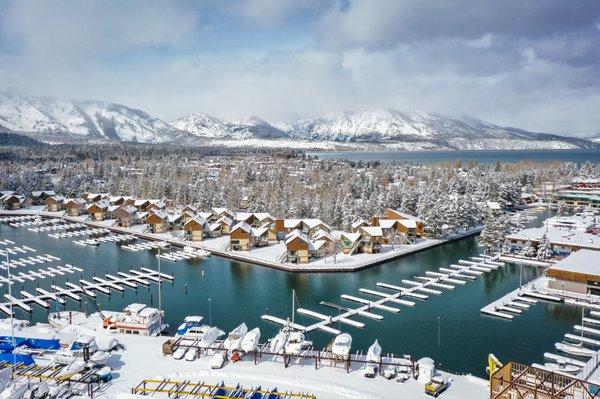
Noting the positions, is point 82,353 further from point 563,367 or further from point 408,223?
point 408,223

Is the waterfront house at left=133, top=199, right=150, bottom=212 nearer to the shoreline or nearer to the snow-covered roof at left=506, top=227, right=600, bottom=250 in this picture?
the shoreline

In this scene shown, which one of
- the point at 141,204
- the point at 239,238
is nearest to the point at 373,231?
the point at 239,238

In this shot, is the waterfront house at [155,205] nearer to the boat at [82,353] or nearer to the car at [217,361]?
the boat at [82,353]

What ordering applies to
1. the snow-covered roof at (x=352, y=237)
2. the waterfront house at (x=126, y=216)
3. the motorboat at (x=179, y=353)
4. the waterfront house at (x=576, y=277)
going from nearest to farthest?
the motorboat at (x=179, y=353) < the waterfront house at (x=576, y=277) < the snow-covered roof at (x=352, y=237) < the waterfront house at (x=126, y=216)

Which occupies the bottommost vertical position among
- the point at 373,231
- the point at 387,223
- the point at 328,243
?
the point at 328,243

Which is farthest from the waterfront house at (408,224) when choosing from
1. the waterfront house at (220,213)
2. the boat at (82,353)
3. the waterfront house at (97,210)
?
the waterfront house at (97,210)

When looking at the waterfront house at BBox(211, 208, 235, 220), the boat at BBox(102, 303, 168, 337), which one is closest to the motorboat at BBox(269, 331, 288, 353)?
the boat at BBox(102, 303, 168, 337)

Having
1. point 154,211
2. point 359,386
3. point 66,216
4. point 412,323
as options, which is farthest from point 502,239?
point 66,216
